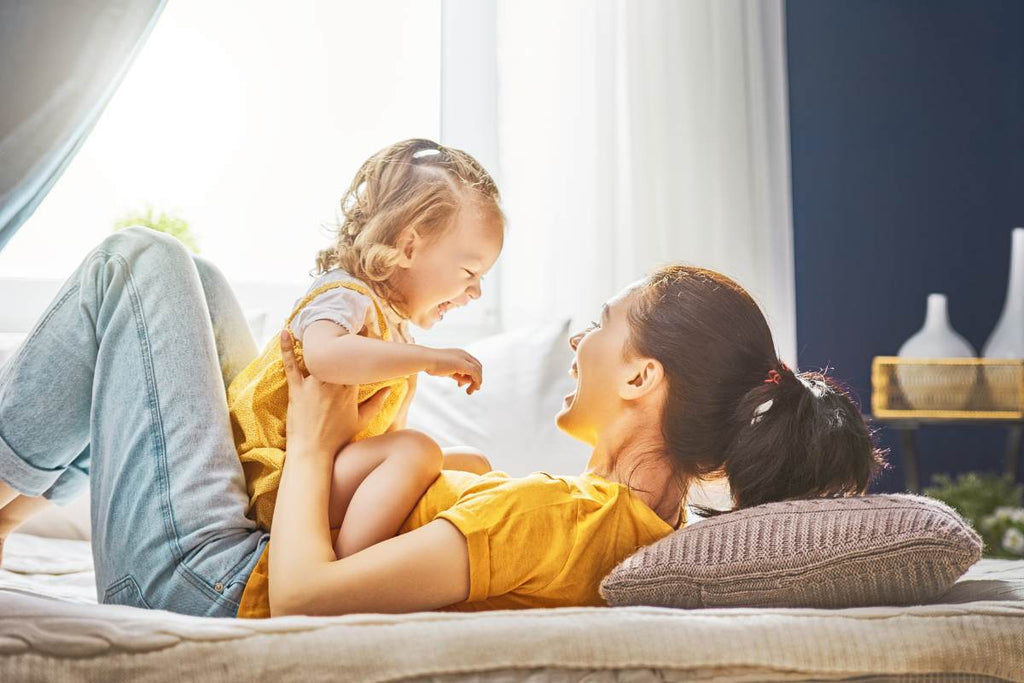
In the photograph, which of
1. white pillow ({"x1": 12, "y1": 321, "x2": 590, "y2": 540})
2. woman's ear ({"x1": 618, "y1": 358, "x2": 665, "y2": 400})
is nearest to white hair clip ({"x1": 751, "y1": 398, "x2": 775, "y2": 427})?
woman's ear ({"x1": 618, "y1": 358, "x2": 665, "y2": 400})

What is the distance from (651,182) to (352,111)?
98 centimetres

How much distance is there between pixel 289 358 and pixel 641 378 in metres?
0.46

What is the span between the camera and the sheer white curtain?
306cm

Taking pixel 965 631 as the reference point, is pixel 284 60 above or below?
above

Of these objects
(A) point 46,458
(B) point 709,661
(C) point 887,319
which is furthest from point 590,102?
(B) point 709,661

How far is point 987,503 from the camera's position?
2.85 m

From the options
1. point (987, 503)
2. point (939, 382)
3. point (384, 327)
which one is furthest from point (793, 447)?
point (987, 503)

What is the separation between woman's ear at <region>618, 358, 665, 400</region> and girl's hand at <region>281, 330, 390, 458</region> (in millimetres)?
358

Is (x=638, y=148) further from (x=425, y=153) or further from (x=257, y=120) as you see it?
(x=425, y=153)

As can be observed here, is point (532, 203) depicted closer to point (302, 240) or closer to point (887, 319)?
point (302, 240)

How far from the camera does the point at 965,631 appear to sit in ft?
3.17

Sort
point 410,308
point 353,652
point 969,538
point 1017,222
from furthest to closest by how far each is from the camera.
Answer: point 1017,222 → point 410,308 → point 969,538 → point 353,652

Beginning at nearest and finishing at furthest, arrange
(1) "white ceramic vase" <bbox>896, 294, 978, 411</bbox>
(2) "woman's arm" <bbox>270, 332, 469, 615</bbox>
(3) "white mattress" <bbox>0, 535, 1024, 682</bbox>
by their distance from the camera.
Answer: (3) "white mattress" <bbox>0, 535, 1024, 682</bbox>, (2) "woman's arm" <bbox>270, 332, 469, 615</bbox>, (1) "white ceramic vase" <bbox>896, 294, 978, 411</bbox>

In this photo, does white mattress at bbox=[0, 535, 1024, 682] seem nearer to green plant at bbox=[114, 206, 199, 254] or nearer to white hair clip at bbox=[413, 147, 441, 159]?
white hair clip at bbox=[413, 147, 441, 159]
